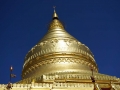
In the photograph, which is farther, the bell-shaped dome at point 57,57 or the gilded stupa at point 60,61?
the bell-shaped dome at point 57,57

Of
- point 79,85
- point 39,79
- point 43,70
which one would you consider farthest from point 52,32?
point 79,85

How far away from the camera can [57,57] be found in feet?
65.7

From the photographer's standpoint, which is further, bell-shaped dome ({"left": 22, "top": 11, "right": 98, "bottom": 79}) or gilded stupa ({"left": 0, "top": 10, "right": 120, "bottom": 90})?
bell-shaped dome ({"left": 22, "top": 11, "right": 98, "bottom": 79})

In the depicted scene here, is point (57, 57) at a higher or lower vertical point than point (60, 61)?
higher

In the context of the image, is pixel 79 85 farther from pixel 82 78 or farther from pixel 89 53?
pixel 89 53

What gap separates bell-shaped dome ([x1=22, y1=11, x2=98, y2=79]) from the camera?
765 inches

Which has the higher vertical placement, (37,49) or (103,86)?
(37,49)

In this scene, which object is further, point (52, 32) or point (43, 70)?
point (52, 32)

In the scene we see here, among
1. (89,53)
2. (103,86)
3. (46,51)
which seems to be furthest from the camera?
(89,53)

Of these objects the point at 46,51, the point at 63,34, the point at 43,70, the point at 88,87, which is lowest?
the point at 88,87

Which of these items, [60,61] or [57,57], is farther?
[57,57]

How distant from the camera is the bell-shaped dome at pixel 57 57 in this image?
19.4 meters

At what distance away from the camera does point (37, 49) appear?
2155 centimetres

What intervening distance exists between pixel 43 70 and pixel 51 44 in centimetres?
252
